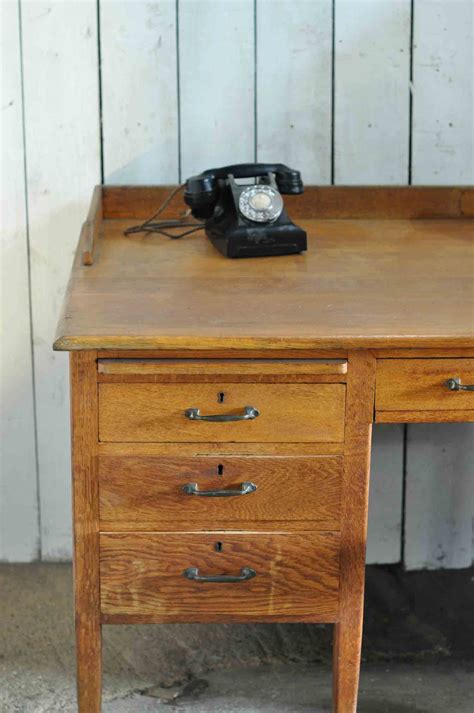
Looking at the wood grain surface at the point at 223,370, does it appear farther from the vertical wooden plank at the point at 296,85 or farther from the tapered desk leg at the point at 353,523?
the vertical wooden plank at the point at 296,85

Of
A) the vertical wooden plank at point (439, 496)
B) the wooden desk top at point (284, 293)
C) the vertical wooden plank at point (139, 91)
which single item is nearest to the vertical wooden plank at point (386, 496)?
the vertical wooden plank at point (439, 496)

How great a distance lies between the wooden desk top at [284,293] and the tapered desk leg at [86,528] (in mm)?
91

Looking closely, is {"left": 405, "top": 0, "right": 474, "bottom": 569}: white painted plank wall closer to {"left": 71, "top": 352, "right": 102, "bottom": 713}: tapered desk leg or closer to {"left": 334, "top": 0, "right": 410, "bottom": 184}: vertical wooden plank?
{"left": 334, "top": 0, "right": 410, "bottom": 184}: vertical wooden plank

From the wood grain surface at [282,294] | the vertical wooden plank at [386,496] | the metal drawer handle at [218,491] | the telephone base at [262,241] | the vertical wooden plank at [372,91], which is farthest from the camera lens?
the vertical wooden plank at [386,496]

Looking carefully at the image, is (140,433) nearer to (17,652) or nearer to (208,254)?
(208,254)

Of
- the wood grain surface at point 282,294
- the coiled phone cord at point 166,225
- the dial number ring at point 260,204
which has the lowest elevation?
the wood grain surface at point 282,294

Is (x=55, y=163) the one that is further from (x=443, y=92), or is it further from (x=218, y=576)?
(x=218, y=576)

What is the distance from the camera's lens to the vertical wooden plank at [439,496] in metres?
2.95

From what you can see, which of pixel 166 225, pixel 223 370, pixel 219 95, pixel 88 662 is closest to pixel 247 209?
pixel 166 225

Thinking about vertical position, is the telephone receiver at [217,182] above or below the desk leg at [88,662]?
above

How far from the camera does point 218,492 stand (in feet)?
6.63

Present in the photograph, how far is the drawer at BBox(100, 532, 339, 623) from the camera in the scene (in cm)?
206

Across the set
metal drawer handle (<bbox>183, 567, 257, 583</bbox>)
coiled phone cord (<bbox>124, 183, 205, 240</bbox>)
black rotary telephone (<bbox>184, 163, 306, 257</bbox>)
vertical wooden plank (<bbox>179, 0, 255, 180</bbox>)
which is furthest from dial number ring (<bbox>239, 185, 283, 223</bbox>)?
metal drawer handle (<bbox>183, 567, 257, 583</bbox>)

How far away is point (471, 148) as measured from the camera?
2.78 m
